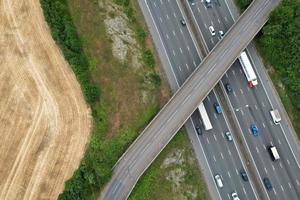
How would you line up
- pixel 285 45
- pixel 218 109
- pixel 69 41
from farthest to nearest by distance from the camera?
pixel 285 45 → pixel 69 41 → pixel 218 109

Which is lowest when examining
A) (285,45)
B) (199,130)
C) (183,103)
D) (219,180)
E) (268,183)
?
(268,183)

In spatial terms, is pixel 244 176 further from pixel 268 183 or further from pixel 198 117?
pixel 198 117

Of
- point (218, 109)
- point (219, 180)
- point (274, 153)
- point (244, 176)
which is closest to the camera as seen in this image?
point (219, 180)

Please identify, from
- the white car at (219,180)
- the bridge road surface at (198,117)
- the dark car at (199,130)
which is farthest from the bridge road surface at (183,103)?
the white car at (219,180)

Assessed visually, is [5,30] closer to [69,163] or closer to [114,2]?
[114,2]

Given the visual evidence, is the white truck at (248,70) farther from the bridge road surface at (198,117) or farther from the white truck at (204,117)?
the white truck at (204,117)

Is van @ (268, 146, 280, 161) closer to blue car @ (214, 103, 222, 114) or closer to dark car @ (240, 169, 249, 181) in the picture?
dark car @ (240, 169, 249, 181)

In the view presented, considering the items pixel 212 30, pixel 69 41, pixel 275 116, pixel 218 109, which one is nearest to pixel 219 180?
pixel 218 109
